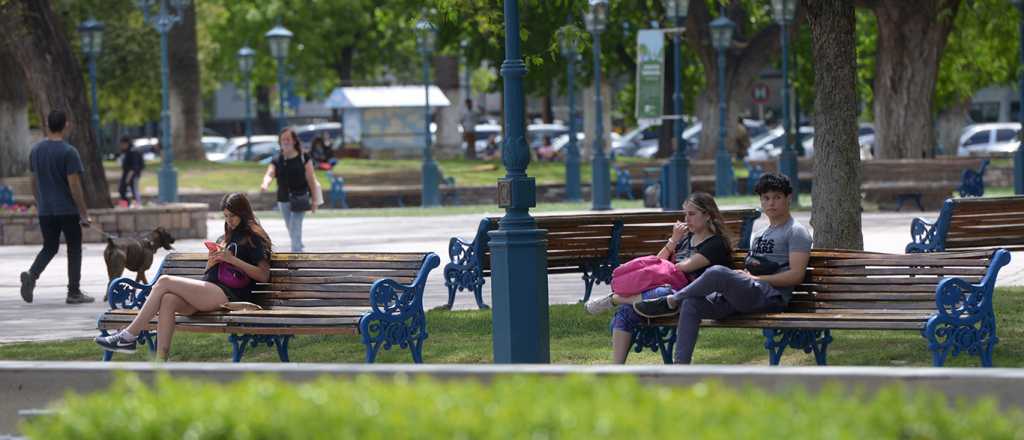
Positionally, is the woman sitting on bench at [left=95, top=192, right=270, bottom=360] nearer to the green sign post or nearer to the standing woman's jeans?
the standing woman's jeans

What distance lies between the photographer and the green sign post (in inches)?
1057

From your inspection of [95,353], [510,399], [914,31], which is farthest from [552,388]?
[914,31]

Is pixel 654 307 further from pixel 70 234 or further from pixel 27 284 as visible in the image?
pixel 27 284

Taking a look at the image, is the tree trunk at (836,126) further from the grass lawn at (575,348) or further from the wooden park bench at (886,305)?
the wooden park bench at (886,305)

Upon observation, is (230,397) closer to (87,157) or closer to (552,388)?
(552,388)

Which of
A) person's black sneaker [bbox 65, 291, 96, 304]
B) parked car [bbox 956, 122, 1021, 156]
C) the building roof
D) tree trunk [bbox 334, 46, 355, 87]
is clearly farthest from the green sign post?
tree trunk [bbox 334, 46, 355, 87]

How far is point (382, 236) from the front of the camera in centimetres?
2555

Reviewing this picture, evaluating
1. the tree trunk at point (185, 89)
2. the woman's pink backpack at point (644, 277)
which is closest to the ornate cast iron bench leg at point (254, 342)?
the woman's pink backpack at point (644, 277)

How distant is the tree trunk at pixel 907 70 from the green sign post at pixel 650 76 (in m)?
6.13

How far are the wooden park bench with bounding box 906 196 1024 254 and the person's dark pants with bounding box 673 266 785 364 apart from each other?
18.4 feet

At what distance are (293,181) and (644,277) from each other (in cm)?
918

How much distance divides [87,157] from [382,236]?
4023mm

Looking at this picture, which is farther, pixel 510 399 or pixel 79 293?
pixel 79 293

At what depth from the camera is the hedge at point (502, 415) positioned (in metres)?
4.30
